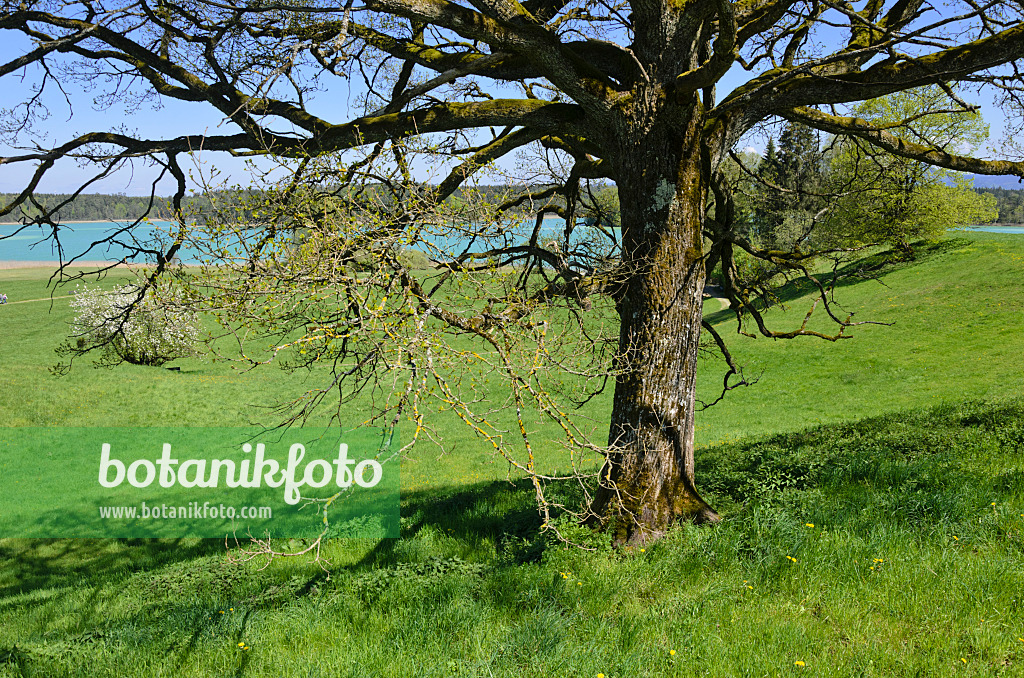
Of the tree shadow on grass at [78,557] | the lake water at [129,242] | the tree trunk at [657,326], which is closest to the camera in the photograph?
the lake water at [129,242]

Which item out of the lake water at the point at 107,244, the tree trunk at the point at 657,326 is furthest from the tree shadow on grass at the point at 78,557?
the tree trunk at the point at 657,326

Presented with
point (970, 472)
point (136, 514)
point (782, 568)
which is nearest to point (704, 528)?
point (782, 568)

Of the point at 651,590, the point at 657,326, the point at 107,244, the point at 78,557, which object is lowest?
the point at 78,557

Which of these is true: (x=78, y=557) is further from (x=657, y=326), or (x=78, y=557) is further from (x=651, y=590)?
(x=657, y=326)

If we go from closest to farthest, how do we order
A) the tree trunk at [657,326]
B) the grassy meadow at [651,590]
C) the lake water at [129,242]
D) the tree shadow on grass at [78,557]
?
the grassy meadow at [651,590], the lake water at [129,242], the tree trunk at [657,326], the tree shadow on grass at [78,557]

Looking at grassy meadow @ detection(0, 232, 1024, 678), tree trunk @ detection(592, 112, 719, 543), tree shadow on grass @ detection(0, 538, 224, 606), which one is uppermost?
tree trunk @ detection(592, 112, 719, 543)

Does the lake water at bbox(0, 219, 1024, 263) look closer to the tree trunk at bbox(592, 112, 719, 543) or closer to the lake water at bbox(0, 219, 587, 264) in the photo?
the lake water at bbox(0, 219, 587, 264)

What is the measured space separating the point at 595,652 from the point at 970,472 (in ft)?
14.8

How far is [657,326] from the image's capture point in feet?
18.8

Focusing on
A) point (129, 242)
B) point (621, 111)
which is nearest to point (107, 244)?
point (129, 242)

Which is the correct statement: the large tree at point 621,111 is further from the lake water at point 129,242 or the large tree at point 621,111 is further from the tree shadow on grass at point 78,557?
the tree shadow on grass at point 78,557

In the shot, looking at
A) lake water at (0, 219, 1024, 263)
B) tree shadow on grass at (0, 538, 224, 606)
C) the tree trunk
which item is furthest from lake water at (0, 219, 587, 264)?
tree shadow on grass at (0, 538, 224, 606)

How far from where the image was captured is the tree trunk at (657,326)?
5.69 meters

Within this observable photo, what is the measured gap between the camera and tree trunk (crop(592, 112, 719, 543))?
569cm
